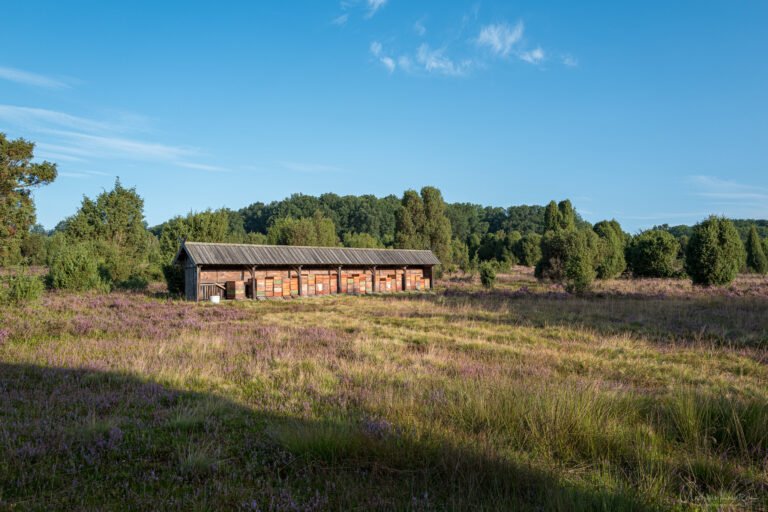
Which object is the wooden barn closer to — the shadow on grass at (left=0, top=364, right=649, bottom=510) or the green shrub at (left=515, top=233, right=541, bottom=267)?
the shadow on grass at (left=0, top=364, right=649, bottom=510)

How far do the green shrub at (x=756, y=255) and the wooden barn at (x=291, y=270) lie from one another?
47090 millimetres

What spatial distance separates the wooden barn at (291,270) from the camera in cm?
2980

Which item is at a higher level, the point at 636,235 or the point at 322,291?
the point at 636,235

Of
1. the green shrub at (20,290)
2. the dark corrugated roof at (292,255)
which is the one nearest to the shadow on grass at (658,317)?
the dark corrugated roof at (292,255)

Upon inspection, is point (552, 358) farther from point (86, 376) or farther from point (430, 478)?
point (86, 376)

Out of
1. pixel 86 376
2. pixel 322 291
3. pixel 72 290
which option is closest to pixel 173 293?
pixel 72 290

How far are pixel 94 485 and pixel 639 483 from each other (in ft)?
16.8

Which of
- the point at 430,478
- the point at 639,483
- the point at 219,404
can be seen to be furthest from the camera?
the point at 219,404

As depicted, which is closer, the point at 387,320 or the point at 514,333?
the point at 514,333

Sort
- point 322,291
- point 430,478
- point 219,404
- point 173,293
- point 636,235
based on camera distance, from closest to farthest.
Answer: point 430,478, point 219,404, point 173,293, point 322,291, point 636,235

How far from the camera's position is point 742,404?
5.63 m

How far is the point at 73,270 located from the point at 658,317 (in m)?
35.9

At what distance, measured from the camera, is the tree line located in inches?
1235

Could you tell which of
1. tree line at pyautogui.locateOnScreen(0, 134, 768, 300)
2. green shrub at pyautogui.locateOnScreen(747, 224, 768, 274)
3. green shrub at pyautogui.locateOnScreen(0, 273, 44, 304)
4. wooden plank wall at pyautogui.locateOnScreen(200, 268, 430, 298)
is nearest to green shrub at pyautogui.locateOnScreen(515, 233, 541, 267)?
tree line at pyautogui.locateOnScreen(0, 134, 768, 300)
